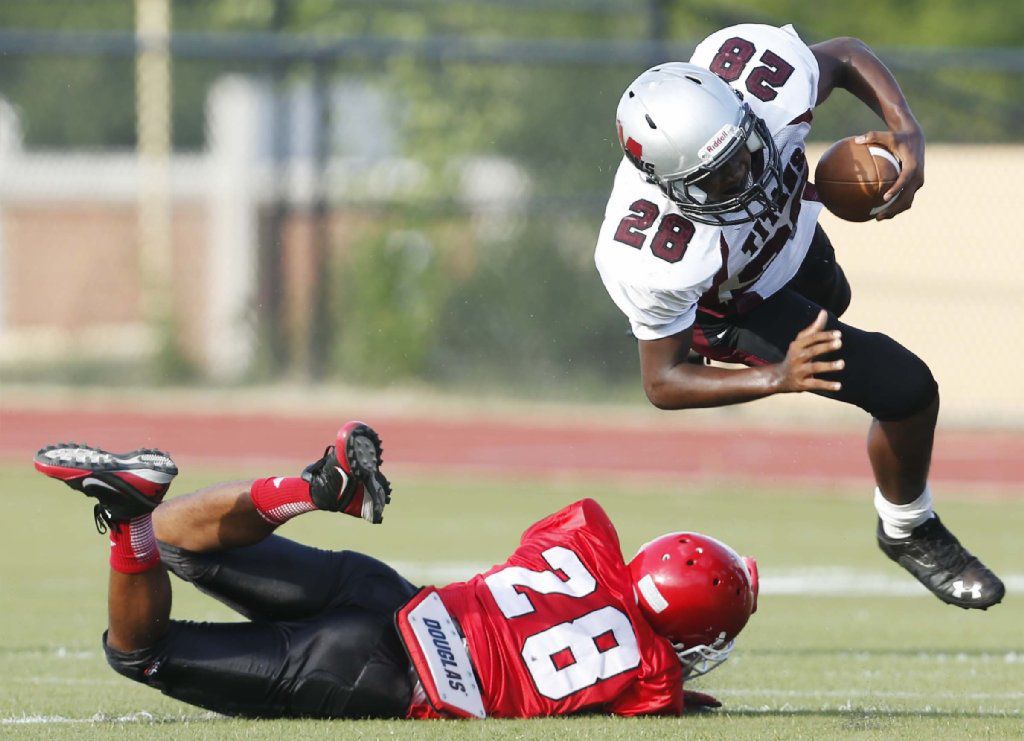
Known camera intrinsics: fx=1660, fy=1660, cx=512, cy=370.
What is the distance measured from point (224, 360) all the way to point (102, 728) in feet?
36.7

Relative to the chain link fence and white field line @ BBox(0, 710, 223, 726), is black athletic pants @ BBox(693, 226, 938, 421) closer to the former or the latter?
white field line @ BBox(0, 710, 223, 726)

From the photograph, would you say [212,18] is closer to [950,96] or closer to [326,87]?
[326,87]

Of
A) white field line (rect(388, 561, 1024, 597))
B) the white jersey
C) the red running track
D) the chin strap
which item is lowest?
the red running track

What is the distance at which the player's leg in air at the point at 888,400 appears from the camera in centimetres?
506

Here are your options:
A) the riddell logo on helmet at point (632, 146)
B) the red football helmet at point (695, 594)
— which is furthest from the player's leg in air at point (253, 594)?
the riddell logo on helmet at point (632, 146)

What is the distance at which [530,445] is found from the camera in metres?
12.9

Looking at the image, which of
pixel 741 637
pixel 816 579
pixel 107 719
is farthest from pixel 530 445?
pixel 107 719

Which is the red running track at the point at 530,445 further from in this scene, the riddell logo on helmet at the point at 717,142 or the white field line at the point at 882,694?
the riddell logo on helmet at the point at 717,142

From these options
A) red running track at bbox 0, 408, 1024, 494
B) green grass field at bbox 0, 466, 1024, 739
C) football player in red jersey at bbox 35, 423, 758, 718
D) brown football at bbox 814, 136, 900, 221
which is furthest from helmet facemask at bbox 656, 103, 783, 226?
red running track at bbox 0, 408, 1024, 494

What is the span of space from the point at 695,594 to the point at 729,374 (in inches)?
24.1

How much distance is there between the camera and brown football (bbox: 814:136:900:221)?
5.00 metres

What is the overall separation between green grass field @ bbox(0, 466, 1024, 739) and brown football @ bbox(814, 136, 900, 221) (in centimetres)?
148

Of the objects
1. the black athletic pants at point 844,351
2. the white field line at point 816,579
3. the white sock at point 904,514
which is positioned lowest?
the white field line at point 816,579

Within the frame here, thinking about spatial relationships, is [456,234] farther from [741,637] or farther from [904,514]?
[904,514]
